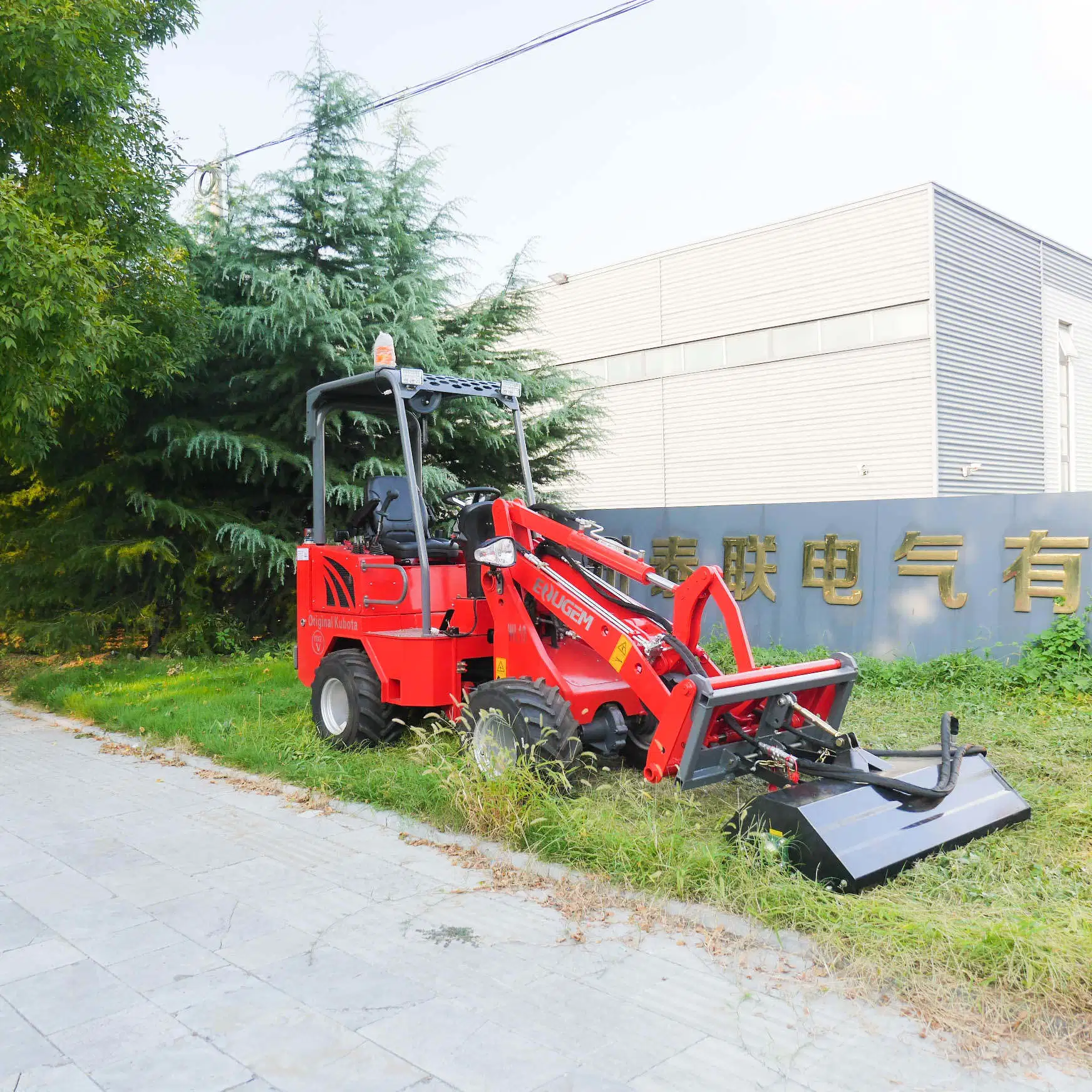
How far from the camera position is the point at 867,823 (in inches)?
170

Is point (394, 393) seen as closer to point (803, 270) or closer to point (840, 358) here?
point (840, 358)

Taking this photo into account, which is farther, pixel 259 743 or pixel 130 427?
pixel 130 427

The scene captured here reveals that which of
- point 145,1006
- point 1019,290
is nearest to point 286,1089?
point 145,1006

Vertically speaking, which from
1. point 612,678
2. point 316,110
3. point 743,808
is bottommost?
point 743,808

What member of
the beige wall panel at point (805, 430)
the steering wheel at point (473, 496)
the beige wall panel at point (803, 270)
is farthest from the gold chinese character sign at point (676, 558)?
the beige wall panel at point (803, 270)

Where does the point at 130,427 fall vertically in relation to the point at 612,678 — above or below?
above

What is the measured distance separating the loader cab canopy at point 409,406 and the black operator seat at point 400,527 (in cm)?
1

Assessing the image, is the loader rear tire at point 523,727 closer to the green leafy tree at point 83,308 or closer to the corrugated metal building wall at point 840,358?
the green leafy tree at point 83,308

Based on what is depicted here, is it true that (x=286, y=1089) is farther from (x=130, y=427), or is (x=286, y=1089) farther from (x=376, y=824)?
(x=130, y=427)

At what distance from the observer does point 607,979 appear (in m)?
3.55

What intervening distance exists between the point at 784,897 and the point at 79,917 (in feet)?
9.65

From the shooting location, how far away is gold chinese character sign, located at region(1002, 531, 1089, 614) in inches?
331

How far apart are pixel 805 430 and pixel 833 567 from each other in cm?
1033

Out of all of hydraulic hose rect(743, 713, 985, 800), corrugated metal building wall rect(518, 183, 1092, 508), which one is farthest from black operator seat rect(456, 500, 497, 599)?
corrugated metal building wall rect(518, 183, 1092, 508)
